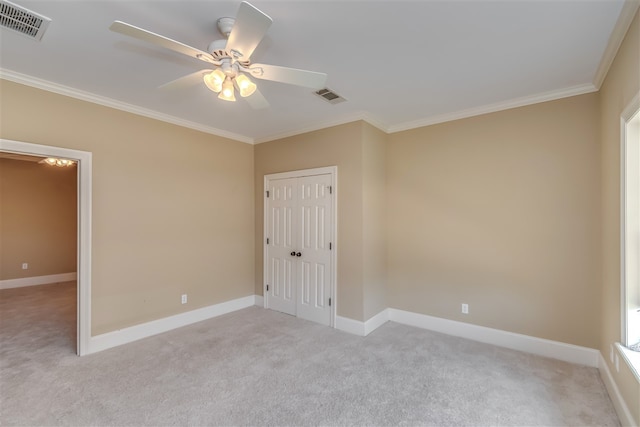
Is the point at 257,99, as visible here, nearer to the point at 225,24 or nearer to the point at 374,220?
the point at 225,24

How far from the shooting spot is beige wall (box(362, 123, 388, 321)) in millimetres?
3725

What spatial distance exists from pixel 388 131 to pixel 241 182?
7.74ft

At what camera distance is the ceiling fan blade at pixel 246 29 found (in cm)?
142

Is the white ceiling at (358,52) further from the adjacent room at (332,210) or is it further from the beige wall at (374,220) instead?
the beige wall at (374,220)

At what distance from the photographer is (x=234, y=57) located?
188 centimetres

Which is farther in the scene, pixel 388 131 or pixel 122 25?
pixel 388 131

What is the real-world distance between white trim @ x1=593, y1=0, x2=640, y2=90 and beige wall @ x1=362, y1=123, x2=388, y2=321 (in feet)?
7.15

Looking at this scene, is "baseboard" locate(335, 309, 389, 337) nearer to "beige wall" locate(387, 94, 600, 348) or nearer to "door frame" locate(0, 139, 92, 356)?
"beige wall" locate(387, 94, 600, 348)

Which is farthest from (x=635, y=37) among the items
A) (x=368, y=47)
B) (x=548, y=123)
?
(x=368, y=47)

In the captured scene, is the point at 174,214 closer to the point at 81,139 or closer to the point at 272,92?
the point at 81,139

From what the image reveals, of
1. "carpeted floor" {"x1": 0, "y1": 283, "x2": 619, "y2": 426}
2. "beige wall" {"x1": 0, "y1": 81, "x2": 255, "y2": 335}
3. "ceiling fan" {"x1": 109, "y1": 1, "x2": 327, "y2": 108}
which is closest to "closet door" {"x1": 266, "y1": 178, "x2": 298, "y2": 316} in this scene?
"beige wall" {"x1": 0, "y1": 81, "x2": 255, "y2": 335}

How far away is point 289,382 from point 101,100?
3461mm

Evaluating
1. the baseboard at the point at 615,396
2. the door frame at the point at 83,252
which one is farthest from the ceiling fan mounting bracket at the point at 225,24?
the baseboard at the point at 615,396

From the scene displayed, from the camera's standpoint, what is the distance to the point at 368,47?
7.37 ft
